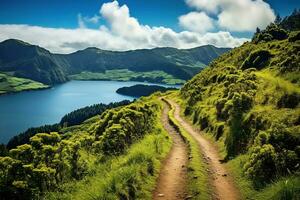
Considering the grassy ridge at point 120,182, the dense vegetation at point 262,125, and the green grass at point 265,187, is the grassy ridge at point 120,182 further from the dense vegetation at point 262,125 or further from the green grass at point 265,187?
the dense vegetation at point 262,125

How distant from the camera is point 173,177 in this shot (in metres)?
19.6

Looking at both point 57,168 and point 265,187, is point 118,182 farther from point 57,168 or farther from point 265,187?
point 265,187

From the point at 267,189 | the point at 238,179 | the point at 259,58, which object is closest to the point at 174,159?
the point at 238,179

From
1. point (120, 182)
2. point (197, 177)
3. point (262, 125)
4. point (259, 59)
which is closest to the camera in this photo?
point (120, 182)

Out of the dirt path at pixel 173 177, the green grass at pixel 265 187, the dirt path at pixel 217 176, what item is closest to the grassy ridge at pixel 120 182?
the dirt path at pixel 173 177

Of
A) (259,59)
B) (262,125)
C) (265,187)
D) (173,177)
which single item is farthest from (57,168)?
(259,59)

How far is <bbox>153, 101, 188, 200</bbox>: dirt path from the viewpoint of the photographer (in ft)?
54.9

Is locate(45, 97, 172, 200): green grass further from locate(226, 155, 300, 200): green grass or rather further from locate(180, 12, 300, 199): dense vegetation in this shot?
locate(180, 12, 300, 199): dense vegetation

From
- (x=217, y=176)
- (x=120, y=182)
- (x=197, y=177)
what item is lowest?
(x=217, y=176)

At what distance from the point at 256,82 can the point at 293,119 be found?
15657 millimetres

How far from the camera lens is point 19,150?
60.8 ft

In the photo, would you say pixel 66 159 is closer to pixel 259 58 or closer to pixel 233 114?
pixel 233 114

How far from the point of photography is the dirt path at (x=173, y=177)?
16.7 m

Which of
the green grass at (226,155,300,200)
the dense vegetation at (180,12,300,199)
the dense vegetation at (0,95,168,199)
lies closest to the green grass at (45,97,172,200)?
the dense vegetation at (0,95,168,199)
